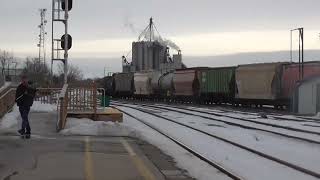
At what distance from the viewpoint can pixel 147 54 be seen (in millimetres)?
109812

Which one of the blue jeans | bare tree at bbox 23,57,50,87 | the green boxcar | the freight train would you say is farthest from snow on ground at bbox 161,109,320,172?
bare tree at bbox 23,57,50,87

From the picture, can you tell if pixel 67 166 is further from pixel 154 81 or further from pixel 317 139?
pixel 154 81

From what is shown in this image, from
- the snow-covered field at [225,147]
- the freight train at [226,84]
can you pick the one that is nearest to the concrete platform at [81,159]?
the snow-covered field at [225,147]

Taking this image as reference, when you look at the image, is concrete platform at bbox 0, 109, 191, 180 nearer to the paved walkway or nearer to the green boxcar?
the paved walkway

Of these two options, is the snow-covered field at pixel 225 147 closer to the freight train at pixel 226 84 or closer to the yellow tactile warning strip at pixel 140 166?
the yellow tactile warning strip at pixel 140 166

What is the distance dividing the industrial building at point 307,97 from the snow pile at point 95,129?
1741 centimetres

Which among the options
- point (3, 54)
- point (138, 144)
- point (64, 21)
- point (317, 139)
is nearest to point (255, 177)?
point (138, 144)

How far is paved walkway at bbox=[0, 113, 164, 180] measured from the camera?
34.2ft

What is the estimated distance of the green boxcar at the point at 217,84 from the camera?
157 feet

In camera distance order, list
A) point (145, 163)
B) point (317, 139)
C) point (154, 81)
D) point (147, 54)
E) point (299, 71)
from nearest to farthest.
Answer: point (145, 163) < point (317, 139) < point (299, 71) < point (154, 81) < point (147, 54)

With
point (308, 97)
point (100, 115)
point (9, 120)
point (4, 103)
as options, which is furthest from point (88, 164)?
point (308, 97)

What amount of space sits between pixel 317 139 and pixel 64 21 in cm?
1099

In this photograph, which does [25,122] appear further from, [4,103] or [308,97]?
[308,97]

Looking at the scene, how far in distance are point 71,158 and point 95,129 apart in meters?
6.11
